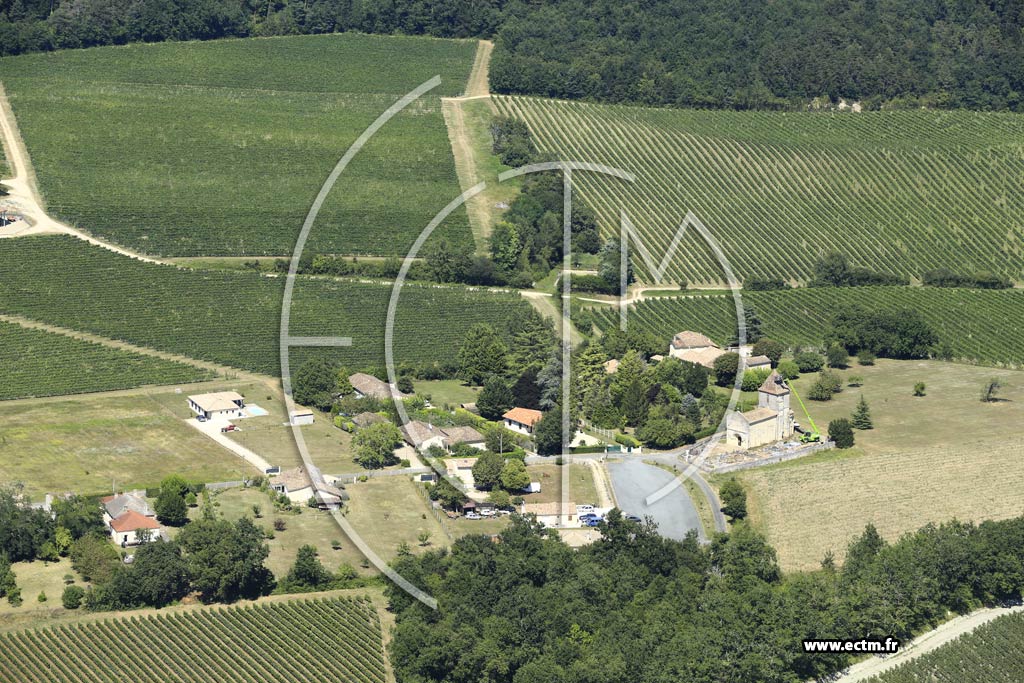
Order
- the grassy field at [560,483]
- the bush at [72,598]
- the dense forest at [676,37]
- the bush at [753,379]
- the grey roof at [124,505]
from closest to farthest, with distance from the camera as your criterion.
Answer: the bush at [72,598] < the grey roof at [124,505] < the grassy field at [560,483] < the bush at [753,379] < the dense forest at [676,37]

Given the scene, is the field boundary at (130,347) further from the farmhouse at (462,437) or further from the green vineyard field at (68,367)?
the farmhouse at (462,437)

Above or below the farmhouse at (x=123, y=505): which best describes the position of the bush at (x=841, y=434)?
below

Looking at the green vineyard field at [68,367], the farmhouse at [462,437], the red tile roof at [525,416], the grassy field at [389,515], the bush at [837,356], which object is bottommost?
the bush at [837,356]

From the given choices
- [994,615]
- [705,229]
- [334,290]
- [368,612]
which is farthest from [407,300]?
[994,615]

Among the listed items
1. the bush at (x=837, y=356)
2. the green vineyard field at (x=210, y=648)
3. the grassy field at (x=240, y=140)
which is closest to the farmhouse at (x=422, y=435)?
the green vineyard field at (x=210, y=648)

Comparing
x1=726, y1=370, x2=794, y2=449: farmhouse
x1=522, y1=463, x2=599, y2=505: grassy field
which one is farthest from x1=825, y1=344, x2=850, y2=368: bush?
x1=522, y1=463, x2=599, y2=505: grassy field

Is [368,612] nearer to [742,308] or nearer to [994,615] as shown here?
[994,615]

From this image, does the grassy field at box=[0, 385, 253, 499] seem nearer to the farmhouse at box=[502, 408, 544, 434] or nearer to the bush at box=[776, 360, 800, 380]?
the farmhouse at box=[502, 408, 544, 434]
